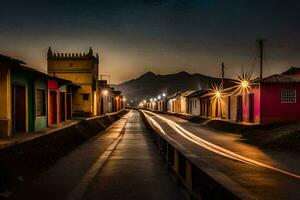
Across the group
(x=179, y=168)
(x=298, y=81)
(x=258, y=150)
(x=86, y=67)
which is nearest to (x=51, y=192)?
(x=179, y=168)

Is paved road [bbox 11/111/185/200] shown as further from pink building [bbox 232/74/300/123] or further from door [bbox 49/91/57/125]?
pink building [bbox 232/74/300/123]

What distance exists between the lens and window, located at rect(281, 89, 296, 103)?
30.6 m

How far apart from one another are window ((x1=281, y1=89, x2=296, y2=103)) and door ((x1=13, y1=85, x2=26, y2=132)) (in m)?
21.4

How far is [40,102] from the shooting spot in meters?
23.1

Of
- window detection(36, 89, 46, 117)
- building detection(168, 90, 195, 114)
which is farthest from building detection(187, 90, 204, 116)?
window detection(36, 89, 46, 117)

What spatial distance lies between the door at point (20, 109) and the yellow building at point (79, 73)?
80.6ft

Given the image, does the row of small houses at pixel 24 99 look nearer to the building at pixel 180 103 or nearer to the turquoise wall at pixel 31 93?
the turquoise wall at pixel 31 93

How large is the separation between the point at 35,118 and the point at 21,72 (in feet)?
10.7

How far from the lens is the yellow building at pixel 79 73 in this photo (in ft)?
147

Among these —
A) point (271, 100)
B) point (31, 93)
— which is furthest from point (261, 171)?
point (271, 100)

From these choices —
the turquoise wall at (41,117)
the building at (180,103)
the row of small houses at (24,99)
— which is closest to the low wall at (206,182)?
the row of small houses at (24,99)

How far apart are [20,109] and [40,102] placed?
347 cm

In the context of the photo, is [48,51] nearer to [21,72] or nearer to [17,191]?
[21,72]

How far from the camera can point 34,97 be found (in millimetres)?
20984
